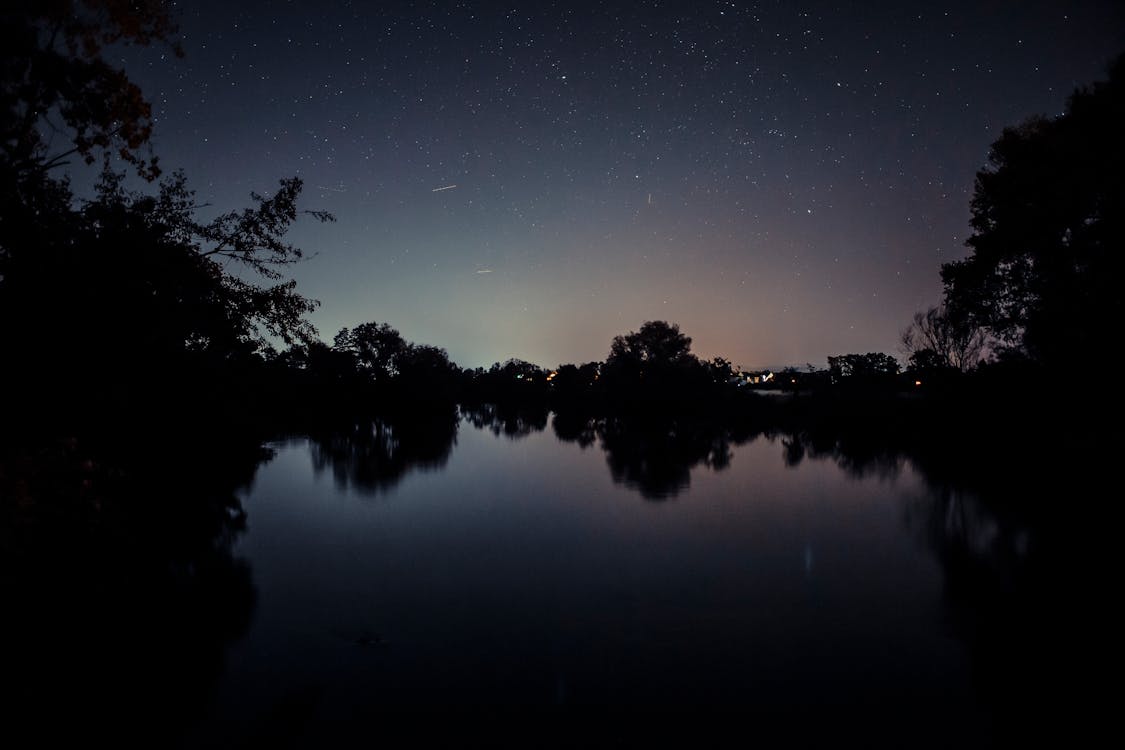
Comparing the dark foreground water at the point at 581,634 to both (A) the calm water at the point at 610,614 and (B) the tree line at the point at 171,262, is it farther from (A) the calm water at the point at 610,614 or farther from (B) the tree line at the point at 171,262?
(B) the tree line at the point at 171,262

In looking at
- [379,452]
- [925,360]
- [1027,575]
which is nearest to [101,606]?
[1027,575]

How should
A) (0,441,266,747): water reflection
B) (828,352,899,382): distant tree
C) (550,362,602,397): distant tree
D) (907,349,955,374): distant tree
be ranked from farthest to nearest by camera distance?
1. (550,362,602,397): distant tree
2. (828,352,899,382): distant tree
3. (907,349,955,374): distant tree
4. (0,441,266,747): water reflection

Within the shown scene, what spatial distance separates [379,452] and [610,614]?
26.7 metres

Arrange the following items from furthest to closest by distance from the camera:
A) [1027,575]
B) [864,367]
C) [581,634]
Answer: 1. [864,367]
2. [1027,575]
3. [581,634]

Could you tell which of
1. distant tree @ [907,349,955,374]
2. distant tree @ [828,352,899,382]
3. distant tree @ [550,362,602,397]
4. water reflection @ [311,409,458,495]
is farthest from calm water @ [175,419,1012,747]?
distant tree @ [550,362,602,397]

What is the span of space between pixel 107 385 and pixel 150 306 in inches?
66.2

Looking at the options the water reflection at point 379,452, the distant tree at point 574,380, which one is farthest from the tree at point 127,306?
the distant tree at point 574,380

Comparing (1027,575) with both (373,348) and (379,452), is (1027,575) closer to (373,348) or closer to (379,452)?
(379,452)

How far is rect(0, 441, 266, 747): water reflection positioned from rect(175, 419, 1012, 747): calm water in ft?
1.69

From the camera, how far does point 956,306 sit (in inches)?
883

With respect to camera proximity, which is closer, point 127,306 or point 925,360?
point 127,306

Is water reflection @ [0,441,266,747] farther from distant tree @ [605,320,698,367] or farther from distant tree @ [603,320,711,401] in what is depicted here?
distant tree @ [605,320,698,367]

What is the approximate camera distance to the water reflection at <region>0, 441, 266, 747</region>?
6.02 metres

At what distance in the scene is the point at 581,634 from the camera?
340 inches
